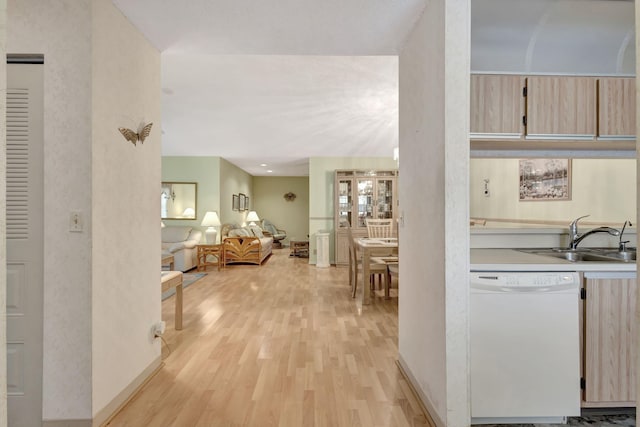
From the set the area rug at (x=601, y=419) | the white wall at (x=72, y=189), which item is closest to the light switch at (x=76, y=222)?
the white wall at (x=72, y=189)

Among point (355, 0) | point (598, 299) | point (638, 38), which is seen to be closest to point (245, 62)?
point (355, 0)

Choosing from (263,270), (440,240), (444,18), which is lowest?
(263,270)

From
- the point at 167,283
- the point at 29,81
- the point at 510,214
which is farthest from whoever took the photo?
the point at 167,283

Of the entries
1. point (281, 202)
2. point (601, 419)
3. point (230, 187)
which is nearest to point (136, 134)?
point (601, 419)

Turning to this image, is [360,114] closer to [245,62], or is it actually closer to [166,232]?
[245,62]

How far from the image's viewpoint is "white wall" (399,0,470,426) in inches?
63.6

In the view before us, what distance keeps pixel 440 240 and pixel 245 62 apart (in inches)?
94.4

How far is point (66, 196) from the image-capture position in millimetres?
1729

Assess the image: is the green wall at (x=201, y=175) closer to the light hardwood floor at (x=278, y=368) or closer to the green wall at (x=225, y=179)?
the green wall at (x=225, y=179)

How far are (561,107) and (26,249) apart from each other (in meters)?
3.13

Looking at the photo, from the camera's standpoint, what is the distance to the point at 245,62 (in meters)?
3.06

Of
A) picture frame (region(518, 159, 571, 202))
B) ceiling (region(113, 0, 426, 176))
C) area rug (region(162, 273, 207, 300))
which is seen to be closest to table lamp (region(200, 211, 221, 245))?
area rug (region(162, 273, 207, 300))

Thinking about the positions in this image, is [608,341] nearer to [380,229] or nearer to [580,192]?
[580,192]

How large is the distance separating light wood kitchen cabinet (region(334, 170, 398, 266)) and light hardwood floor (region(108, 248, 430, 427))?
9.53 feet
